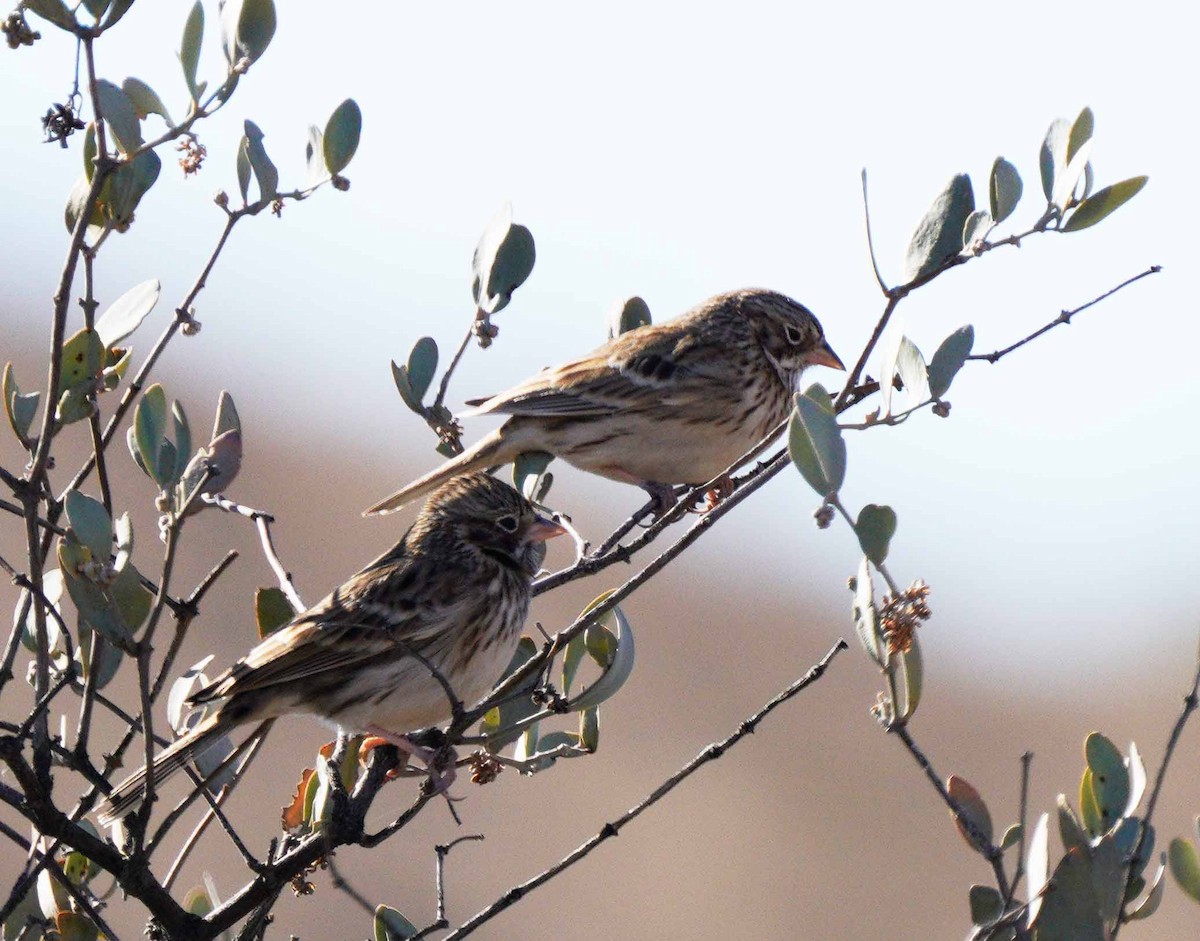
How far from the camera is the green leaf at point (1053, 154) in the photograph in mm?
3809

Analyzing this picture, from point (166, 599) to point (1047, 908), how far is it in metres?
1.88

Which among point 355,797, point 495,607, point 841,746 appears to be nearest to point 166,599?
point 355,797

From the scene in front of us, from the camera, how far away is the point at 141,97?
393 centimetres

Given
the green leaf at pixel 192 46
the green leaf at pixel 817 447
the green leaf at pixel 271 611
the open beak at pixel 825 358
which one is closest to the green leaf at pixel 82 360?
the green leaf at pixel 192 46

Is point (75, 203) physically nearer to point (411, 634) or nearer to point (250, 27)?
point (250, 27)

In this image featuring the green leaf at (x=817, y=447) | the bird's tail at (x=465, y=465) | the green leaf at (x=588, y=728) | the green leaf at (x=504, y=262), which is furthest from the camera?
the bird's tail at (x=465, y=465)

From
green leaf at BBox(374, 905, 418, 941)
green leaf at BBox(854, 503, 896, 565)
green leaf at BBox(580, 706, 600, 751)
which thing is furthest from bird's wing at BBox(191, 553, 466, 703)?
green leaf at BBox(854, 503, 896, 565)

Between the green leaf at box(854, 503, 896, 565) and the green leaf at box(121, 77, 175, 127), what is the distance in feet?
6.61

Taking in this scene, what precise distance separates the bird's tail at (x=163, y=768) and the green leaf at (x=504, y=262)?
1.48m

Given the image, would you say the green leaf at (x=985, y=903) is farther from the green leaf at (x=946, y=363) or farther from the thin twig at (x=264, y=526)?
the thin twig at (x=264, y=526)

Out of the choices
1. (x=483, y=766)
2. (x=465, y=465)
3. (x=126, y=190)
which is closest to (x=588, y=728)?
(x=483, y=766)

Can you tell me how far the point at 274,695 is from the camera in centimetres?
528

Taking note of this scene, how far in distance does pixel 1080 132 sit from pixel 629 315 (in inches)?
88.2

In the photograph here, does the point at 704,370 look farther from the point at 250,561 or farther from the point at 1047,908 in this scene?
the point at 250,561
